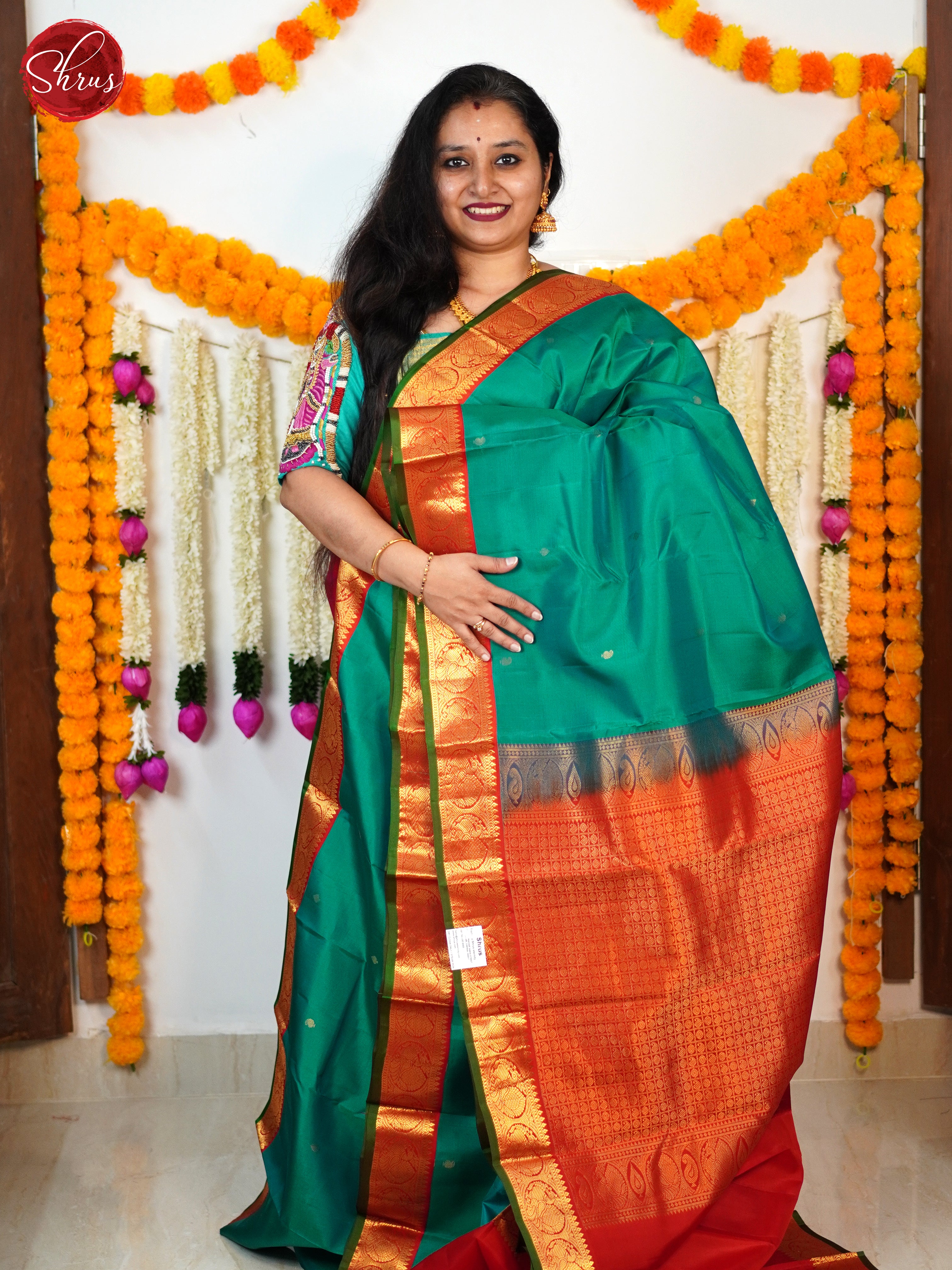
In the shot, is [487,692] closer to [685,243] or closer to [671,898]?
[671,898]

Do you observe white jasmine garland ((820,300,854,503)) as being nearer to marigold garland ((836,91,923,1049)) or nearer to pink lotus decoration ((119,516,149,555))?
marigold garland ((836,91,923,1049))

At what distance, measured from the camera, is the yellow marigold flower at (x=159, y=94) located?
2377 millimetres

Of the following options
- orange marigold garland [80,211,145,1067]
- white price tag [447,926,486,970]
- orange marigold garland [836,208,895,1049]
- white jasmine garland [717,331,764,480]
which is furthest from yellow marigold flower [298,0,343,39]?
white price tag [447,926,486,970]

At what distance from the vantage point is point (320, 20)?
237 cm

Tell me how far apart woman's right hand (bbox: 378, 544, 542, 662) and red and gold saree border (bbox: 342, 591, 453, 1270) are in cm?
8

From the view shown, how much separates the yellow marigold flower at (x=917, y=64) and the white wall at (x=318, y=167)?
4 cm

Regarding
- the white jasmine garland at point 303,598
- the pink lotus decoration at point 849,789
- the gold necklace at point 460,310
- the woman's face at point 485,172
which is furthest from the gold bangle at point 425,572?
the pink lotus decoration at point 849,789

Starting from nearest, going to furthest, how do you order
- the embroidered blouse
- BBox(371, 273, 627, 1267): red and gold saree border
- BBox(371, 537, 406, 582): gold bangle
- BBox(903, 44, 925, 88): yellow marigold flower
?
BBox(371, 273, 627, 1267): red and gold saree border → BBox(371, 537, 406, 582): gold bangle → the embroidered blouse → BBox(903, 44, 925, 88): yellow marigold flower

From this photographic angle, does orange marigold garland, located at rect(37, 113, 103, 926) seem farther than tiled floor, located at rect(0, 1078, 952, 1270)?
Yes

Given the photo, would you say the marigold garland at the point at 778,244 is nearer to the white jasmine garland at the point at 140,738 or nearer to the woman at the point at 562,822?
the woman at the point at 562,822

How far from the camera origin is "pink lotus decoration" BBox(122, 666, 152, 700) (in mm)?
2447

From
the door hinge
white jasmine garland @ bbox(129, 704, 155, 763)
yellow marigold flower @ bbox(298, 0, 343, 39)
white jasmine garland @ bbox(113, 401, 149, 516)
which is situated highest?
yellow marigold flower @ bbox(298, 0, 343, 39)

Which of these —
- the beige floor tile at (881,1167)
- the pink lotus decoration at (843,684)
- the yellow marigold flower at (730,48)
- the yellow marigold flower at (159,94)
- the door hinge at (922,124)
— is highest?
the yellow marigold flower at (730,48)

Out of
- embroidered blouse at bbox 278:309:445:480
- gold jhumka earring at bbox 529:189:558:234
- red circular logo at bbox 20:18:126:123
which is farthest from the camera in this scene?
red circular logo at bbox 20:18:126:123
